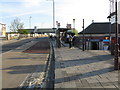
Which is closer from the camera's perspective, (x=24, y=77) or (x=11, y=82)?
(x=11, y=82)

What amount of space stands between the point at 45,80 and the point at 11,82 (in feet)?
4.23

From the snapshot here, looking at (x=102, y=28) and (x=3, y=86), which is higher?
(x=102, y=28)

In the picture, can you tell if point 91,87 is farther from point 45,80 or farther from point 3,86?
point 3,86

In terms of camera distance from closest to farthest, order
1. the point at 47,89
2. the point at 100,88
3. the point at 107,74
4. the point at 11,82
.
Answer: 1. the point at 100,88
2. the point at 47,89
3. the point at 11,82
4. the point at 107,74

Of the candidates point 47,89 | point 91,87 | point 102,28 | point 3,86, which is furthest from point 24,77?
point 102,28

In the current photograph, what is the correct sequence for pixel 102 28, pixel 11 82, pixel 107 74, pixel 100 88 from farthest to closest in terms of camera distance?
pixel 102 28 < pixel 107 74 < pixel 11 82 < pixel 100 88

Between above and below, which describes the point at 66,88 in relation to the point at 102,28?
below

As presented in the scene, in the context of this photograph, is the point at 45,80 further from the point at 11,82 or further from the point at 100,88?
the point at 100,88

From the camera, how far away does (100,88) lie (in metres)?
5.93

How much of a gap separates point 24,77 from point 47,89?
1.95 meters

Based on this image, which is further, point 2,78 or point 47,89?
point 2,78

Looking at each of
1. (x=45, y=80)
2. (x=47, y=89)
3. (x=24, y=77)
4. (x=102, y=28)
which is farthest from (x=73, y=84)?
(x=102, y=28)

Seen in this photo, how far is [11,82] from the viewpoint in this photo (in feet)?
23.6

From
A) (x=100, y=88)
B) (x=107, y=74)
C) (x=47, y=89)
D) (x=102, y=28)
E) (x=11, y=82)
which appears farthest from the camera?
(x=102, y=28)
